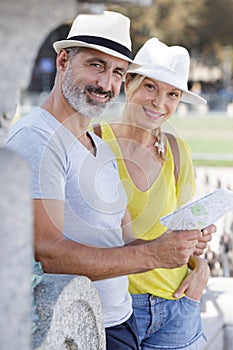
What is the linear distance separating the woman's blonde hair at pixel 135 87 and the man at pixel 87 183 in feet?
1.35

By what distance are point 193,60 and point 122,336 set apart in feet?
156

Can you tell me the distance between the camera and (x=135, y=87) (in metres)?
3.05

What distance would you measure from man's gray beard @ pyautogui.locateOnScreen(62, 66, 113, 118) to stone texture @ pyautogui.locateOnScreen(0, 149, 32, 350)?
85 cm

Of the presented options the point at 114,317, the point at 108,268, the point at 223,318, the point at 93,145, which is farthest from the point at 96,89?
the point at 223,318

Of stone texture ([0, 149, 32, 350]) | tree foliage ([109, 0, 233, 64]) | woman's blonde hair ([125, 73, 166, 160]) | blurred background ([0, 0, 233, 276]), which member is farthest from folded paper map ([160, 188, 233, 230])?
tree foliage ([109, 0, 233, 64])

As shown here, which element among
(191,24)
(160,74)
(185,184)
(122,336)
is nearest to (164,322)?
(122,336)

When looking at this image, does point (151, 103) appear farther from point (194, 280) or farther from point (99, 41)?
point (194, 280)

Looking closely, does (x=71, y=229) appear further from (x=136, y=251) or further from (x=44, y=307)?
(x=44, y=307)

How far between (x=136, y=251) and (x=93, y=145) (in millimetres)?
460

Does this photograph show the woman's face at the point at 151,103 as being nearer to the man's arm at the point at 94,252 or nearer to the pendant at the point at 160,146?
the pendant at the point at 160,146

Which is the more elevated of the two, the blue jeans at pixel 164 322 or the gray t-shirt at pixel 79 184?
the gray t-shirt at pixel 79 184

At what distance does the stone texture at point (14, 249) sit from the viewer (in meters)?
1.55

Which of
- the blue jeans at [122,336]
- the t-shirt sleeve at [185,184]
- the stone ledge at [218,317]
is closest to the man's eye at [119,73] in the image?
the t-shirt sleeve at [185,184]

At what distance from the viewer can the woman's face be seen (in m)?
2.99
